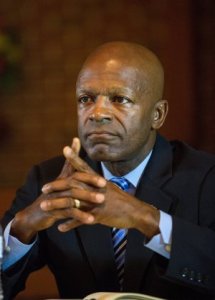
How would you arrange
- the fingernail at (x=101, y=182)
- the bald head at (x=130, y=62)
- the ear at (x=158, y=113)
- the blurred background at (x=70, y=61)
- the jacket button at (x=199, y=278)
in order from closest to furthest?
the fingernail at (x=101, y=182) → the jacket button at (x=199, y=278) → the bald head at (x=130, y=62) → the ear at (x=158, y=113) → the blurred background at (x=70, y=61)

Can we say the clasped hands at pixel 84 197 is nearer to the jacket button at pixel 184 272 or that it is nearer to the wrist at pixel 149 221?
the wrist at pixel 149 221

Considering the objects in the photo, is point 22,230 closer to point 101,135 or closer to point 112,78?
point 101,135

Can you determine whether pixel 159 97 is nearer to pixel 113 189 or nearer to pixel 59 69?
pixel 113 189

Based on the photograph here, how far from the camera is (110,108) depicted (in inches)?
60.0

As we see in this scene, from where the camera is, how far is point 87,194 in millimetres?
1345

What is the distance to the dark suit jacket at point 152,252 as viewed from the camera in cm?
145

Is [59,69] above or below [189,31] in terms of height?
below

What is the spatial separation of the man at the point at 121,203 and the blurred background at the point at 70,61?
1090mm

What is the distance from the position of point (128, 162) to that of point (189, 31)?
126 cm

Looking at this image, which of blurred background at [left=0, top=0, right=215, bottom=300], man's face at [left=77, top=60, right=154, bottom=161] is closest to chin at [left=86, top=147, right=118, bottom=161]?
man's face at [left=77, top=60, right=154, bottom=161]

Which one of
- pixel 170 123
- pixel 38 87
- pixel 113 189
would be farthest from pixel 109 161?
pixel 38 87

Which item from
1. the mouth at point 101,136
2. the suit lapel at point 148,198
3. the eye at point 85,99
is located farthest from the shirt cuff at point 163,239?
the eye at point 85,99

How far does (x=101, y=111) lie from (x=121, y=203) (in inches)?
9.7

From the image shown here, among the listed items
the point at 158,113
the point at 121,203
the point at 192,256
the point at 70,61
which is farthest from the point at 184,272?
the point at 70,61
